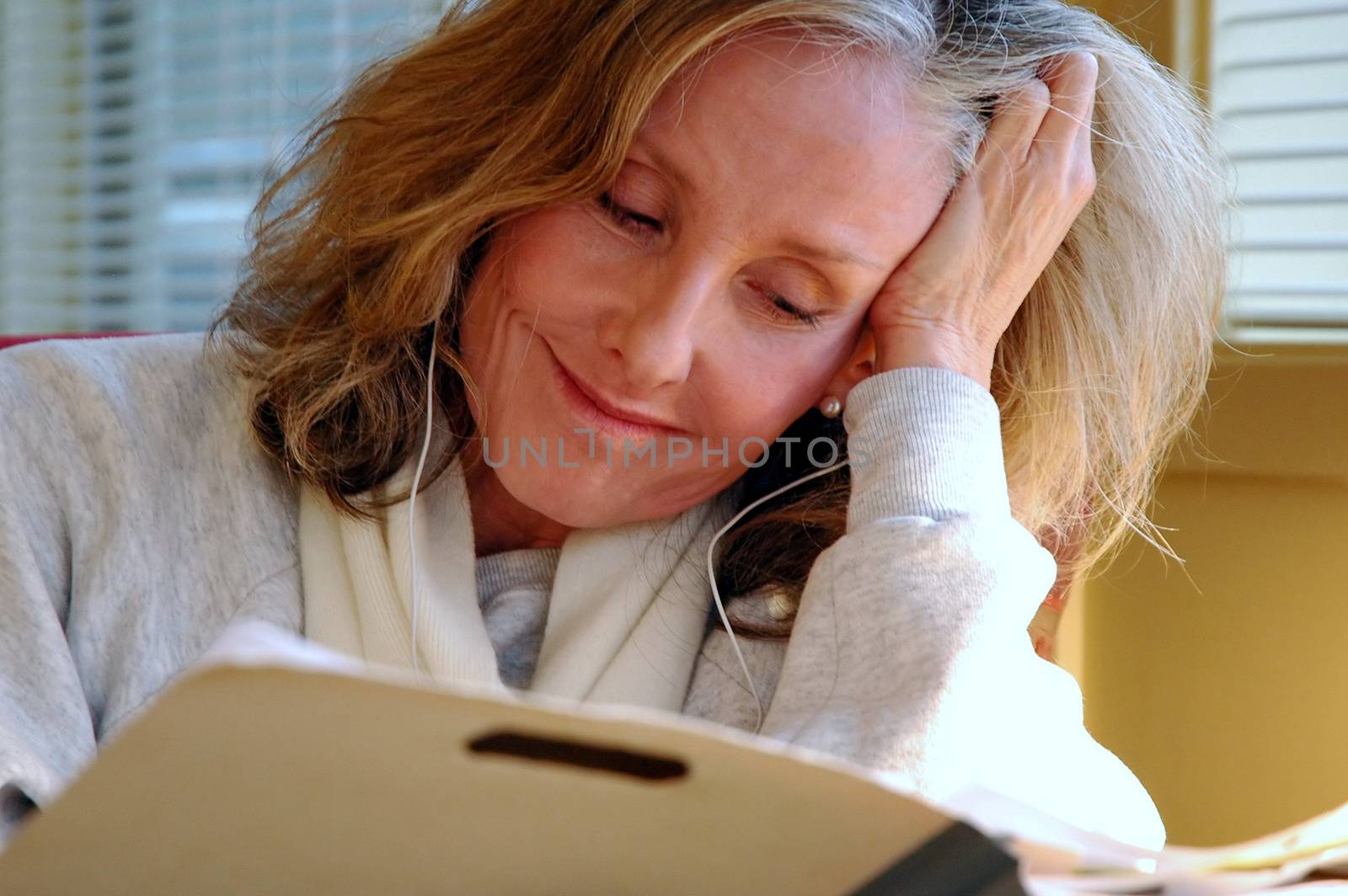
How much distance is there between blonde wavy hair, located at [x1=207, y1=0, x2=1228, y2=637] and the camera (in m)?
1.03

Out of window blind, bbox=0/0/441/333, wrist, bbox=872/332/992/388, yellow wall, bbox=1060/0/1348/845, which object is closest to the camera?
wrist, bbox=872/332/992/388

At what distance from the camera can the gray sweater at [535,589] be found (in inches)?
34.4

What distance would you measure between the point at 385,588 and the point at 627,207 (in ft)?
1.21

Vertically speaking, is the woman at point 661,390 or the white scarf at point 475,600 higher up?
the woman at point 661,390

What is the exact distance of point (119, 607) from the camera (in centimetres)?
99

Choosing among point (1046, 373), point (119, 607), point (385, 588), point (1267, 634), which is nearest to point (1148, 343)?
point (1046, 373)

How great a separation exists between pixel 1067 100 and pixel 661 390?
1.54 ft

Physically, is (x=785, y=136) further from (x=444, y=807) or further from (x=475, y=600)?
(x=444, y=807)

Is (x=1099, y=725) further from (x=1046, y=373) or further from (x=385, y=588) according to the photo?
(x=385, y=588)

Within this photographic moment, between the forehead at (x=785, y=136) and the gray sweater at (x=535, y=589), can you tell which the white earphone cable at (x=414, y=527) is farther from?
the forehead at (x=785, y=136)

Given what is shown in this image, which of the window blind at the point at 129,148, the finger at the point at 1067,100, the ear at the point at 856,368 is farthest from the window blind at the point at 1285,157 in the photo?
the window blind at the point at 129,148

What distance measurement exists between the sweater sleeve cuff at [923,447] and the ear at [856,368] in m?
0.05

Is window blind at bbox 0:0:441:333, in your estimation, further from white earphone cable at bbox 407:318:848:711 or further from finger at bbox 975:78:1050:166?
finger at bbox 975:78:1050:166

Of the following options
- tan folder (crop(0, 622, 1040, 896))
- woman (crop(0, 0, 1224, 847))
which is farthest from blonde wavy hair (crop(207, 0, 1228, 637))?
tan folder (crop(0, 622, 1040, 896))
